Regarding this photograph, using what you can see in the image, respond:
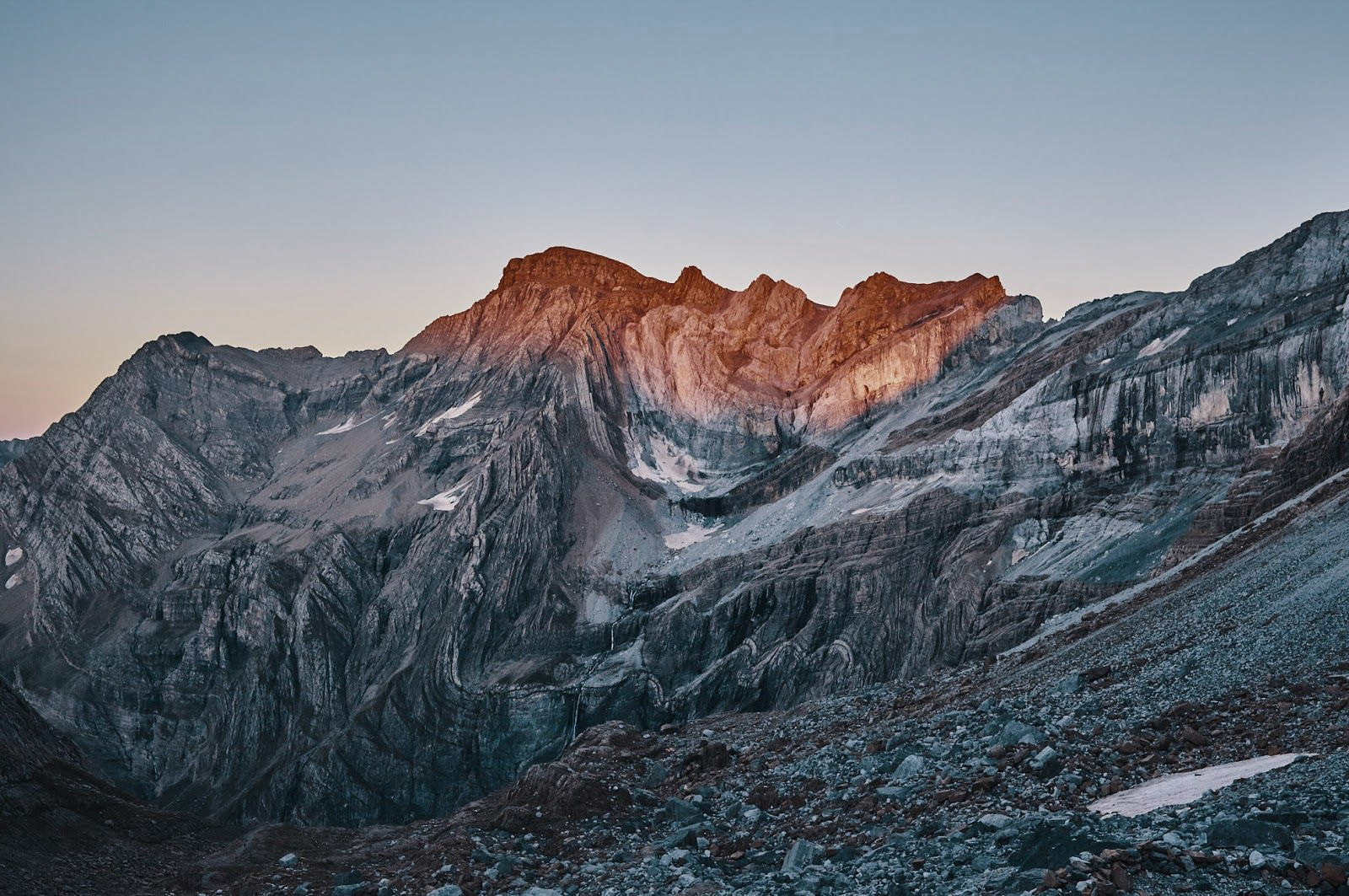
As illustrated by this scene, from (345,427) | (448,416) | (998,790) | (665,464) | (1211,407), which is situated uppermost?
(345,427)

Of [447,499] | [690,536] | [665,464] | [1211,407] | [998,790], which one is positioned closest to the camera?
[998,790]

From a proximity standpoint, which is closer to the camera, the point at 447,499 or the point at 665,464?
the point at 447,499

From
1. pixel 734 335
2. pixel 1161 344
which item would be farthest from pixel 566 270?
pixel 1161 344

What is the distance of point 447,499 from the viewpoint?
5453 inches

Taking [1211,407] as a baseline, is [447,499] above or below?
above

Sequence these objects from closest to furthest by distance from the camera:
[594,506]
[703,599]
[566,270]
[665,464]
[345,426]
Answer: [703,599], [594,506], [665,464], [345,426], [566,270]

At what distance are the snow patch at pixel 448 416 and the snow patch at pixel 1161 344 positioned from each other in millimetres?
90407

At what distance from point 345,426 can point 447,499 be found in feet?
138

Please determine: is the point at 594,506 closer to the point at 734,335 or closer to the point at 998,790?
the point at 734,335

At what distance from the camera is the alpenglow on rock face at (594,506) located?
82250 millimetres

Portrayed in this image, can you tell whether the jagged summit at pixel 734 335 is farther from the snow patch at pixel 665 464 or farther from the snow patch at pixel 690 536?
the snow patch at pixel 690 536

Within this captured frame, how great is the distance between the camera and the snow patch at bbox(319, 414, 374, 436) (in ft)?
559

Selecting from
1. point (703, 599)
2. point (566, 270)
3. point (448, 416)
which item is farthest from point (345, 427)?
point (703, 599)

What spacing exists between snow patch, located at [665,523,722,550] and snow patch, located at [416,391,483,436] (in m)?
41.1
